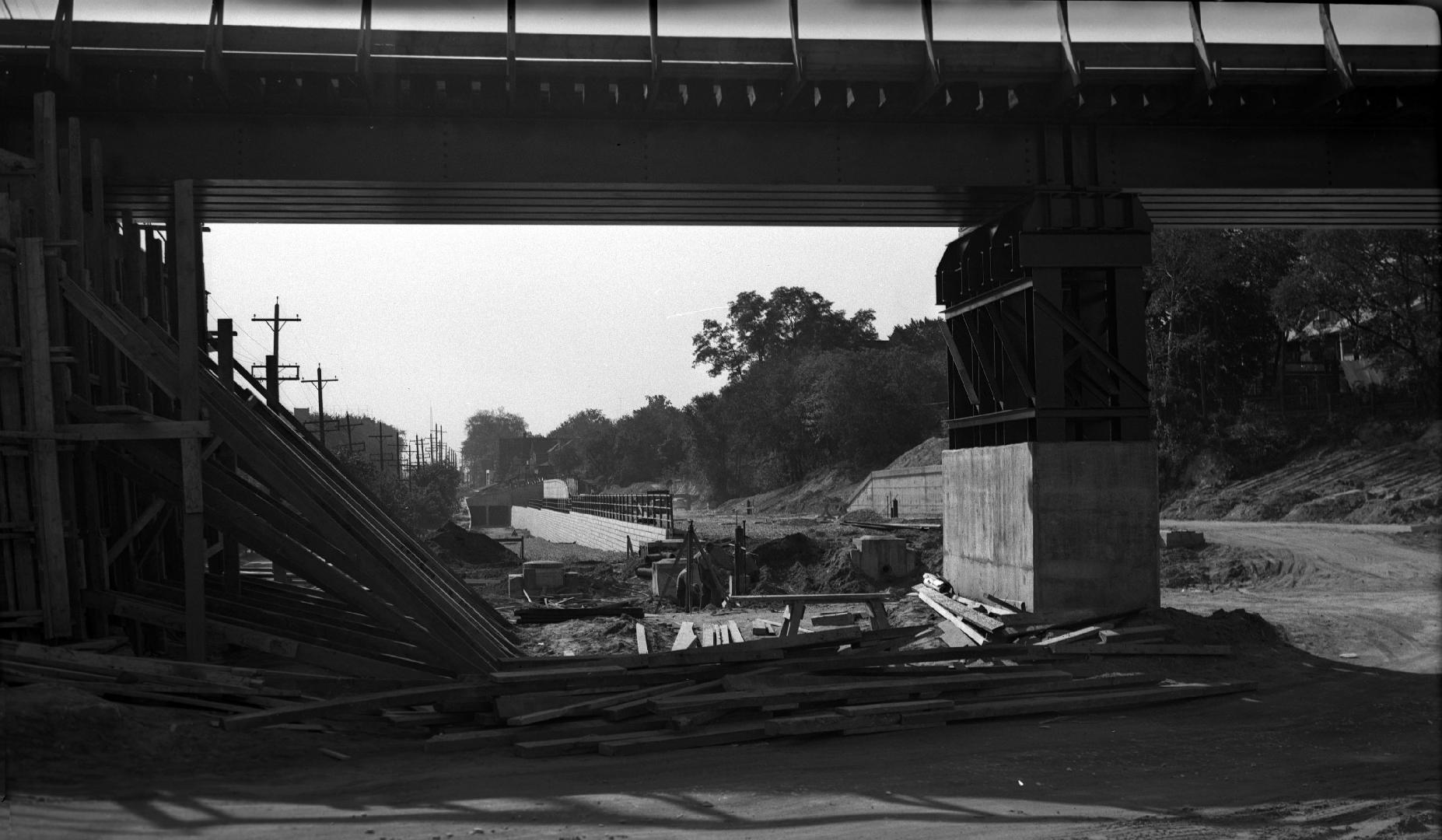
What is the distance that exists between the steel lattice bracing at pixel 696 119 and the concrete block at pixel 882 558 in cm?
1420

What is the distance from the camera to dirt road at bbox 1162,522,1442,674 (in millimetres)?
16453

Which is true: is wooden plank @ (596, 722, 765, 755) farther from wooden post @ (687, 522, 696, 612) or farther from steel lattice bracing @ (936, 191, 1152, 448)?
wooden post @ (687, 522, 696, 612)

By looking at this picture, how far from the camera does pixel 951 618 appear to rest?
1714cm

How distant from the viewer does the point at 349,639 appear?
14039 mm

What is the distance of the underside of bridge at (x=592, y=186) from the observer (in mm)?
12750

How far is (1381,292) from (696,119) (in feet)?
91.3

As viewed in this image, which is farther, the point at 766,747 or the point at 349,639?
the point at 349,639

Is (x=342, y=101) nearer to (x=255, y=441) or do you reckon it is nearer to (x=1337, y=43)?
(x=255, y=441)

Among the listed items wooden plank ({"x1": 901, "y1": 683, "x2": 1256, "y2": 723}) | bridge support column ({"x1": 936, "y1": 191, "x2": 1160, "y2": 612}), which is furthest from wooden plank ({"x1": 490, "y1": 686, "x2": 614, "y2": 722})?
bridge support column ({"x1": 936, "y1": 191, "x2": 1160, "y2": 612})

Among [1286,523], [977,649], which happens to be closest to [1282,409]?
[1286,523]

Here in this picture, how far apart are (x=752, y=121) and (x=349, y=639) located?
8195mm

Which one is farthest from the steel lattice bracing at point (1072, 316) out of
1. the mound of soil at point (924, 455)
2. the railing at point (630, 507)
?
the mound of soil at point (924, 455)

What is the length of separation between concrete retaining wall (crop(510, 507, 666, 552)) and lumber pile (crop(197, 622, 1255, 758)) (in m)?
29.5

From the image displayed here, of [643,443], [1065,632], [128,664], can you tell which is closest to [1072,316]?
[1065,632]
